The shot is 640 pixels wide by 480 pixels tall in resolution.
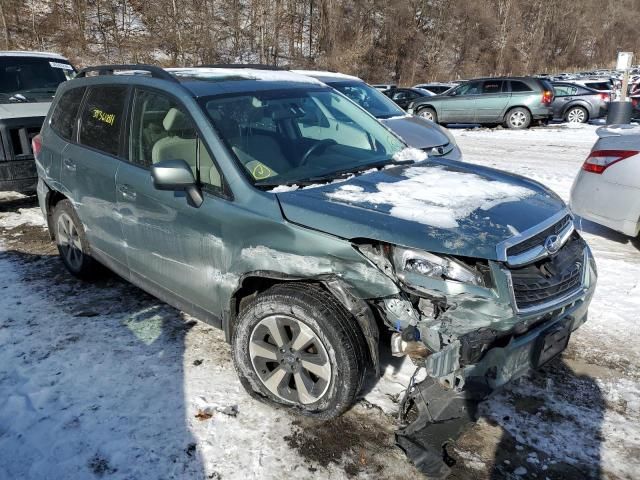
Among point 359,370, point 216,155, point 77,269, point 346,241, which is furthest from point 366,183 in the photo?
point 77,269

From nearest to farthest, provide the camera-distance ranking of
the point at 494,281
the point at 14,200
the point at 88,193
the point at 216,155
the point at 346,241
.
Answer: the point at 494,281
the point at 346,241
the point at 216,155
the point at 88,193
the point at 14,200

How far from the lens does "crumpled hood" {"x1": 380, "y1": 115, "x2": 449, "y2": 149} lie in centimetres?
719

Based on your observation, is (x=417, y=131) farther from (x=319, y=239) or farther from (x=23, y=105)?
(x=23, y=105)

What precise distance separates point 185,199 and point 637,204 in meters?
4.34

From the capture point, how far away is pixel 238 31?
3697 cm

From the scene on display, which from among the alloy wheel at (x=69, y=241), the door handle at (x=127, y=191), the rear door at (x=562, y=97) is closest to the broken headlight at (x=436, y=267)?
the door handle at (x=127, y=191)

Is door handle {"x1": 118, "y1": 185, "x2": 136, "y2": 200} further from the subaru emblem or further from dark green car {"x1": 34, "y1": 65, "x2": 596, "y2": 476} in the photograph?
the subaru emblem

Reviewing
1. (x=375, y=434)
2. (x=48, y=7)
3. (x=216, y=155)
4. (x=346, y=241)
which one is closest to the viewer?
(x=346, y=241)

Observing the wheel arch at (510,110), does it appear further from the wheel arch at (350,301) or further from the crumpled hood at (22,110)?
the wheel arch at (350,301)

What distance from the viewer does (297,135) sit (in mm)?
3646

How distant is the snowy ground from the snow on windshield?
3.99ft

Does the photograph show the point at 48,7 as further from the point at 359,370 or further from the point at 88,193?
the point at 359,370

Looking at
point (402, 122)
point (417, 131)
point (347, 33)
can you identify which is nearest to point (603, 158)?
point (417, 131)

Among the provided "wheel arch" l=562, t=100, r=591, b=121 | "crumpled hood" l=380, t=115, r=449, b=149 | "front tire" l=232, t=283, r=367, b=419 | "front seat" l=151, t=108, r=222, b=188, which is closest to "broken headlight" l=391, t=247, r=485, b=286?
"front tire" l=232, t=283, r=367, b=419
